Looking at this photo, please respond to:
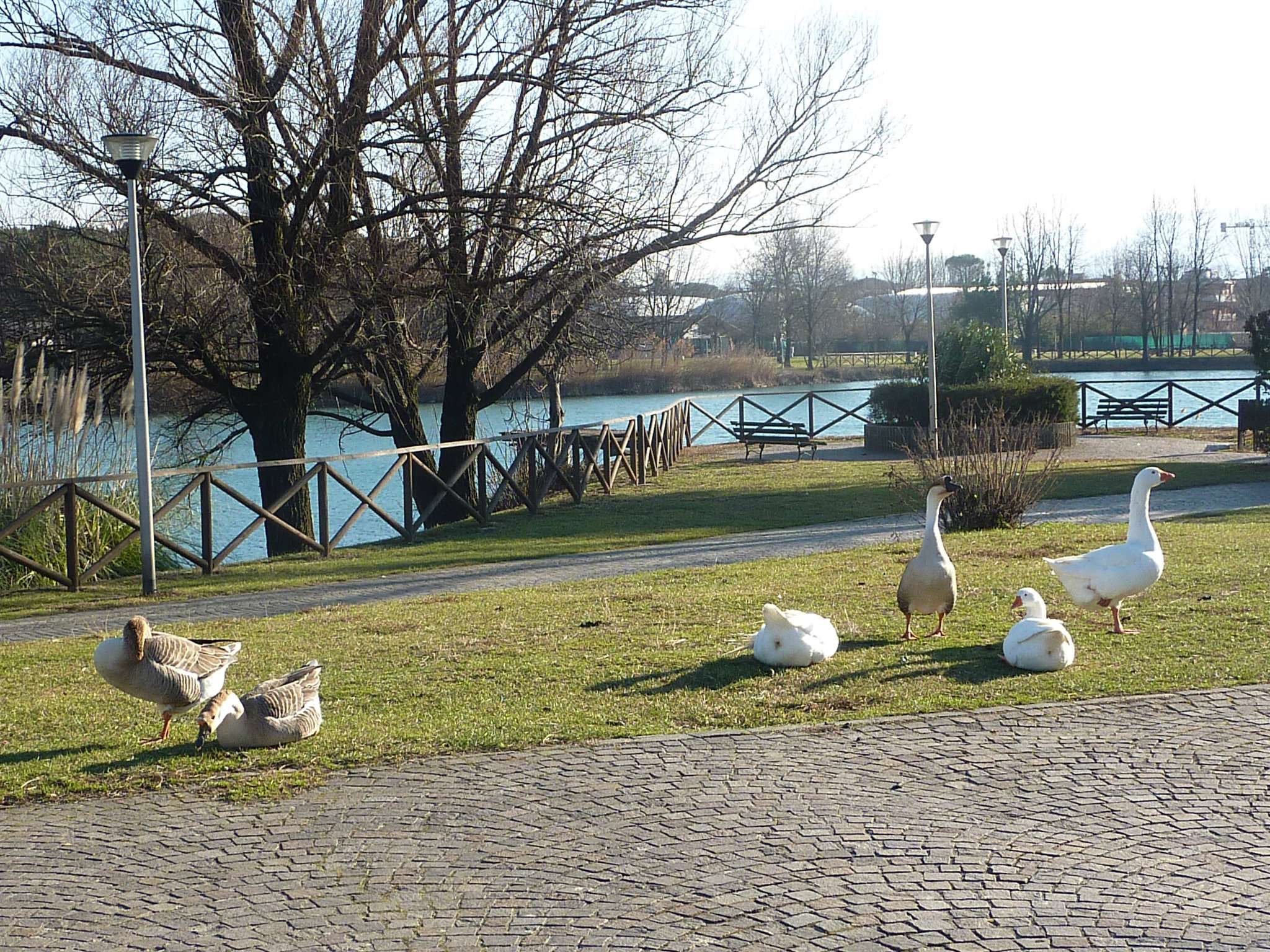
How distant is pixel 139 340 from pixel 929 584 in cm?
805

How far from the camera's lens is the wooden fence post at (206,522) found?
525 inches

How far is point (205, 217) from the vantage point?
16609mm

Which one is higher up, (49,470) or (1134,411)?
(49,470)

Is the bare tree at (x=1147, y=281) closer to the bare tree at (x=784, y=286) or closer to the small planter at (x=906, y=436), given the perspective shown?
the bare tree at (x=784, y=286)

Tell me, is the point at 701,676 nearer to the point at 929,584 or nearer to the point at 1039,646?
the point at 929,584

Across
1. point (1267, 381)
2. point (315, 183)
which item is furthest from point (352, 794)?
point (1267, 381)

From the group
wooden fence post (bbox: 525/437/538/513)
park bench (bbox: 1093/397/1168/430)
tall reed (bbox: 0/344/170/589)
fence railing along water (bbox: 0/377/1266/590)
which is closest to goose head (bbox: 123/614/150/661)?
fence railing along water (bbox: 0/377/1266/590)

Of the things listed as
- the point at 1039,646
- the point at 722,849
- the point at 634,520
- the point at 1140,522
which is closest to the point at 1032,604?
the point at 1039,646

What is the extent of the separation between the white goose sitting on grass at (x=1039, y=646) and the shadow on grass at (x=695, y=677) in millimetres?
1376

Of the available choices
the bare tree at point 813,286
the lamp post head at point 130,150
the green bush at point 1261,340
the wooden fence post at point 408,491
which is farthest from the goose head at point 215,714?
the bare tree at point 813,286

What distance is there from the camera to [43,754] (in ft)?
19.7

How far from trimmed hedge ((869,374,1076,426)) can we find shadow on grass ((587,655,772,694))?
19.6m

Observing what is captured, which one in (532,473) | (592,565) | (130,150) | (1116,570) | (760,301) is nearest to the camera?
(1116,570)

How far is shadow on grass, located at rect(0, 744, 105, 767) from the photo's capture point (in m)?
5.89
